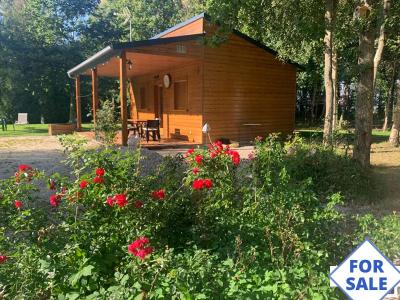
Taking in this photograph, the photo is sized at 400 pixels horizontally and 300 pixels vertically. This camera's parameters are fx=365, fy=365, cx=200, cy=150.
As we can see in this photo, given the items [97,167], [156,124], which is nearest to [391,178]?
[97,167]

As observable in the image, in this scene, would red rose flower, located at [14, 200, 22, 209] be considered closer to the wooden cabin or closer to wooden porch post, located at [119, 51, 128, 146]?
wooden porch post, located at [119, 51, 128, 146]

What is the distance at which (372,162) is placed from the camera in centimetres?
868

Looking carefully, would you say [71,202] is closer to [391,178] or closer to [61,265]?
[61,265]

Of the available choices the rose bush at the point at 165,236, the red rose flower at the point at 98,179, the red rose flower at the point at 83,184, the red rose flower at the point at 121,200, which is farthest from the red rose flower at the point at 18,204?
the red rose flower at the point at 121,200

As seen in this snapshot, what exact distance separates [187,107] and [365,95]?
7103 millimetres

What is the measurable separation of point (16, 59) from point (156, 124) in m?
15.0

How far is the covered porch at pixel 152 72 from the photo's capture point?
387 inches

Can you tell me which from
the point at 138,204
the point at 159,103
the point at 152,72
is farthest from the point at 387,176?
the point at 152,72

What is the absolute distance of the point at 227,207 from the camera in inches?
127

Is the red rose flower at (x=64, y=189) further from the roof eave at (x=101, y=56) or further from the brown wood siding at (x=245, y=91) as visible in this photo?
the brown wood siding at (x=245, y=91)

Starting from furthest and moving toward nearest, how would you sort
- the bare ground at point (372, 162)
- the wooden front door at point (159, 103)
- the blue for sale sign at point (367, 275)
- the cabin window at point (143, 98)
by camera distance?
the cabin window at point (143, 98)
the wooden front door at point (159, 103)
the bare ground at point (372, 162)
the blue for sale sign at point (367, 275)

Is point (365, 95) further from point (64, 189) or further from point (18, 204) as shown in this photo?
point (18, 204)

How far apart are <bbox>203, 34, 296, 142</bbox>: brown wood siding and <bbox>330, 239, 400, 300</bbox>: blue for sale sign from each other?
33.7 ft

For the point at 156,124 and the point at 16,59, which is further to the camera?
the point at 16,59
